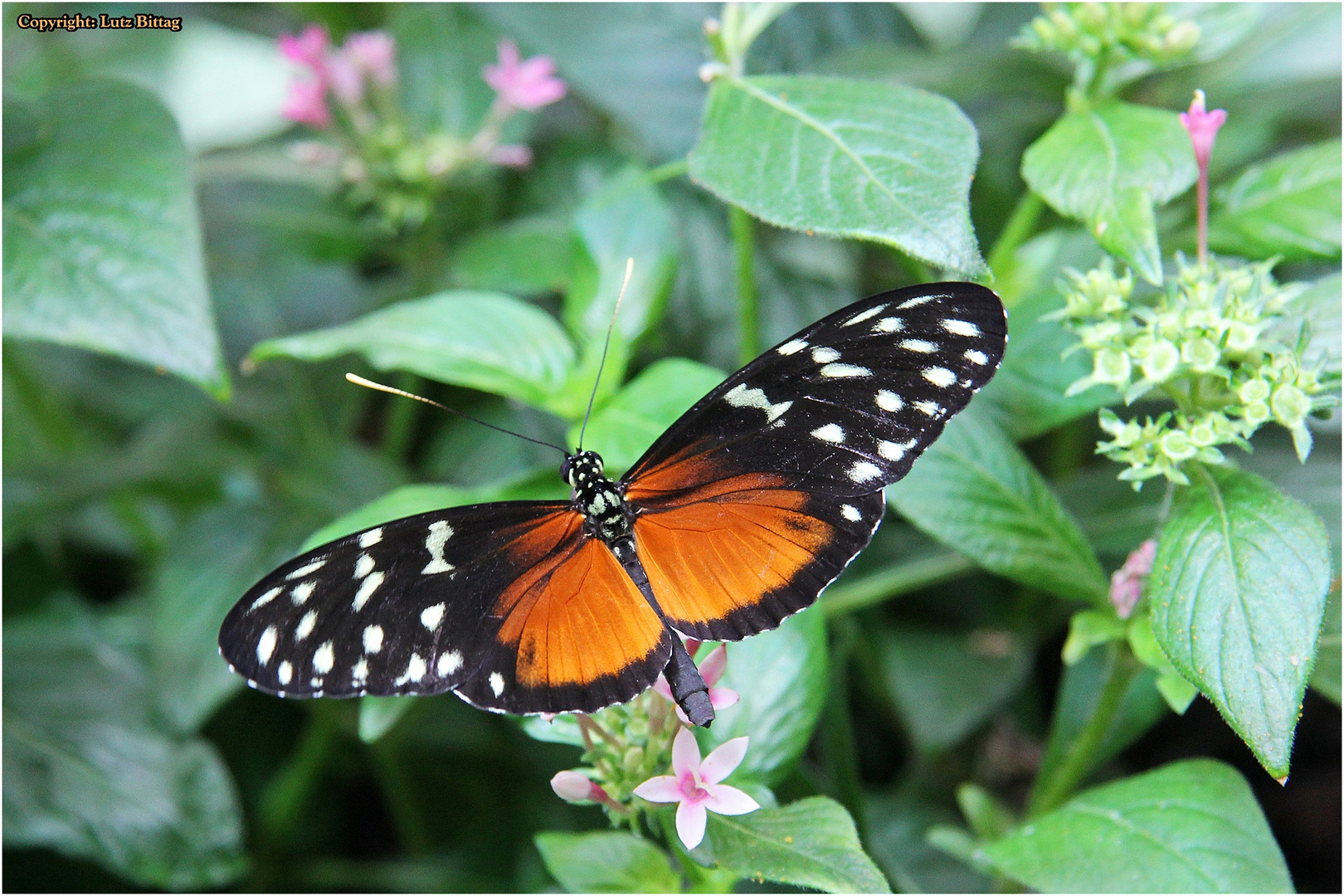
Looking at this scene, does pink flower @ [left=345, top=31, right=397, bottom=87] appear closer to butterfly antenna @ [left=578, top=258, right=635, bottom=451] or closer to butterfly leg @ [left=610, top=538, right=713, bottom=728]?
butterfly antenna @ [left=578, top=258, right=635, bottom=451]

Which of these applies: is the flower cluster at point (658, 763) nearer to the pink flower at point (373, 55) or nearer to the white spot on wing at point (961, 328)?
the white spot on wing at point (961, 328)

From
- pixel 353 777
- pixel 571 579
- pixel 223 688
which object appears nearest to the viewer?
pixel 571 579

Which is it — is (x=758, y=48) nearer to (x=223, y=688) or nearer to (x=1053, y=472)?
(x=1053, y=472)

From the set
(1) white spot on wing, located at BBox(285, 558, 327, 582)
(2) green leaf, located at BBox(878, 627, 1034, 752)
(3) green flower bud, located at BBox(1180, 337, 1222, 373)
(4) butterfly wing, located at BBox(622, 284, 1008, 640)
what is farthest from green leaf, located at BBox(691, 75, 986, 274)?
(2) green leaf, located at BBox(878, 627, 1034, 752)

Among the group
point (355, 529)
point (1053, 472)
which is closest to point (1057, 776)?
point (1053, 472)

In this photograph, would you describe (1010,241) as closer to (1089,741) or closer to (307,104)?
(1089,741)

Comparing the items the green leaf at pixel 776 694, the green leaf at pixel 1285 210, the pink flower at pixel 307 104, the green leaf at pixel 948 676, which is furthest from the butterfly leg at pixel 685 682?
the pink flower at pixel 307 104

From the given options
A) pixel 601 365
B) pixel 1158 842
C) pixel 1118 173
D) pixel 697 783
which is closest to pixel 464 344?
pixel 601 365
